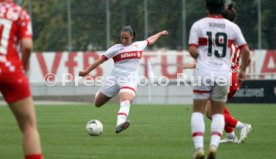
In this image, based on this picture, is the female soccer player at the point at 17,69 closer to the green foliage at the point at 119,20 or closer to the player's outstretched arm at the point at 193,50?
the player's outstretched arm at the point at 193,50

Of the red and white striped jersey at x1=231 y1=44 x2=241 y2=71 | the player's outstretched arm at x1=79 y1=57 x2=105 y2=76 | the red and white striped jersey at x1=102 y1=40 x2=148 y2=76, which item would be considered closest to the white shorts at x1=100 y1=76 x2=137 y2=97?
the red and white striped jersey at x1=102 y1=40 x2=148 y2=76

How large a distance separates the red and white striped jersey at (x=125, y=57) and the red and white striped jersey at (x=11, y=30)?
24.4 feet

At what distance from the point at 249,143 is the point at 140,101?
81.0 feet

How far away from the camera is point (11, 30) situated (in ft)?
29.6

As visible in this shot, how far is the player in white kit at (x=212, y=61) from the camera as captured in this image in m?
11.0

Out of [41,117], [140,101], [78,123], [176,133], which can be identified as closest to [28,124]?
[176,133]

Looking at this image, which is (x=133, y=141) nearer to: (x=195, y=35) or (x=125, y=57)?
(x=125, y=57)

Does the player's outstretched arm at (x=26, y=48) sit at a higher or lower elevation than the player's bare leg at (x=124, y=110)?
higher

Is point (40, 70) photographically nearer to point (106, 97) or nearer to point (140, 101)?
point (140, 101)

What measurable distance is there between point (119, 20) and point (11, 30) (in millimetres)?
34575

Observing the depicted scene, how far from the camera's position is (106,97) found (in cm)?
1667

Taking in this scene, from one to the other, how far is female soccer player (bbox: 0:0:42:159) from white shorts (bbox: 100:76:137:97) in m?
7.42

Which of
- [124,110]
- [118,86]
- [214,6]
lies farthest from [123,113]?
[214,6]

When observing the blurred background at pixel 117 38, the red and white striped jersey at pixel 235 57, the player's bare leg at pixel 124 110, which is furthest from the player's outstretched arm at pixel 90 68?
the blurred background at pixel 117 38
